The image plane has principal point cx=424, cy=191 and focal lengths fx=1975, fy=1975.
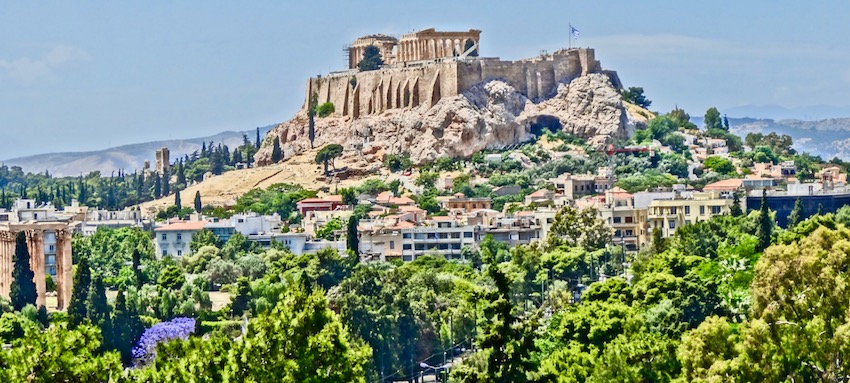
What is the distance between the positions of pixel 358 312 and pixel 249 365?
2699 cm

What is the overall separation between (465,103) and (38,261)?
151ft

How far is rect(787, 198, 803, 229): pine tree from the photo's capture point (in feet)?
277

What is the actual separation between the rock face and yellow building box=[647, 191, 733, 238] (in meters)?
25.9

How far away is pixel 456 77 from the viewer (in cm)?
11638

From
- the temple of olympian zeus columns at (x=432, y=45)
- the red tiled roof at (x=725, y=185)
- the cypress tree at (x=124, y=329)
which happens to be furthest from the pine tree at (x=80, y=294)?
the temple of olympian zeus columns at (x=432, y=45)

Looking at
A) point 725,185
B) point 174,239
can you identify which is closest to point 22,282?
point 174,239

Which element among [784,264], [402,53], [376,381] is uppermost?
[402,53]

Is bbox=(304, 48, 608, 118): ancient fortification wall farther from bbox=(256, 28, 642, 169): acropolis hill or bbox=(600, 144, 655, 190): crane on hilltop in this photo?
bbox=(600, 144, 655, 190): crane on hilltop

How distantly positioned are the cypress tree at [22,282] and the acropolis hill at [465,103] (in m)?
48.8

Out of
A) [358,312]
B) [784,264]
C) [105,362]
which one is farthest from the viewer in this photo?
[358,312]

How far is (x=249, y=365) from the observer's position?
28.6m

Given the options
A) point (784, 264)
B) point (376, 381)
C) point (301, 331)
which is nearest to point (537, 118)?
point (376, 381)

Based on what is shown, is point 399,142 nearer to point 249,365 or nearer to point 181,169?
point 181,169

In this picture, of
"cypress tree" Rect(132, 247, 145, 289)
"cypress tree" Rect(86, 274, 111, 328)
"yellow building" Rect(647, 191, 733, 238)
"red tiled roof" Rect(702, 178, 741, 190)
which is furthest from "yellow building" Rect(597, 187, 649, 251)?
"cypress tree" Rect(86, 274, 111, 328)
